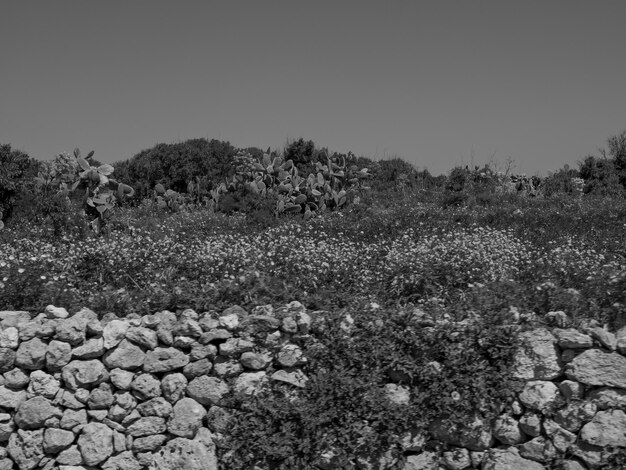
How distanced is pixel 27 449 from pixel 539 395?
151 inches

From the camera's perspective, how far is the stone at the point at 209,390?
18.2ft

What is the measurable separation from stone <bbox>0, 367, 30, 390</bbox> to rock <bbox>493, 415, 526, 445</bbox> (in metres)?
3.55

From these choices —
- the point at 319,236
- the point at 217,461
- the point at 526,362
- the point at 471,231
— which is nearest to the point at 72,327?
the point at 217,461

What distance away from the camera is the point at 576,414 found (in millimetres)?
5031

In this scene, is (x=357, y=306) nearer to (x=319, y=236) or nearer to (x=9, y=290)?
(x=9, y=290)

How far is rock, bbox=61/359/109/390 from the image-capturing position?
18.3ft

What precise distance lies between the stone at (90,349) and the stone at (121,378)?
0.19 metres

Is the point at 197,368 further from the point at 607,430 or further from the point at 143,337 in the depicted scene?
the point at 607,430

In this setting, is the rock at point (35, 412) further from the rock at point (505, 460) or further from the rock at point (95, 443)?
the rock at point (505, 460)

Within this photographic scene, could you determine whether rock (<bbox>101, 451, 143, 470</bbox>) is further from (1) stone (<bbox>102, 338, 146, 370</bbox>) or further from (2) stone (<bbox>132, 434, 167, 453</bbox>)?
(1) stone (<bbox>102, 338, 146, 370</bbox>)

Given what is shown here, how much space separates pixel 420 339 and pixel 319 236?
18.8 ft

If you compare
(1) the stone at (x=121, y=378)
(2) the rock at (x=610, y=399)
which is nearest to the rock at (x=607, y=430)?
(2) the rock at (x=610, y=399)

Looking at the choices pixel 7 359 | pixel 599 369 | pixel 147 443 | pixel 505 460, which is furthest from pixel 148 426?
pixel 599 369

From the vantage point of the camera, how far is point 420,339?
17.6 feet
